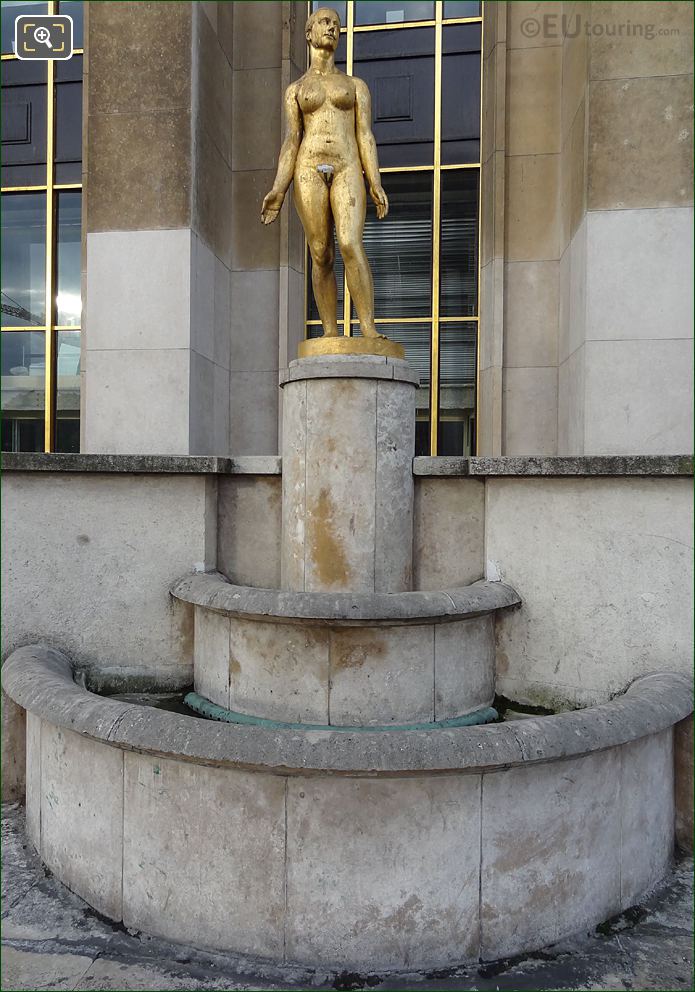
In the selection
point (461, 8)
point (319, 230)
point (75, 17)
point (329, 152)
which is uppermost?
point (75, 17)

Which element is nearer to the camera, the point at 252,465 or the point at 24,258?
the point at 252,465

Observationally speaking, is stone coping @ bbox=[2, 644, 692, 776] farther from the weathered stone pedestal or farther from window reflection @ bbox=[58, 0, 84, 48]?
window reflection @ bbox=[58, 0, 84, 48]

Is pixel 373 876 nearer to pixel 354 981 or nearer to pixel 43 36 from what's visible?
pixel 354 981

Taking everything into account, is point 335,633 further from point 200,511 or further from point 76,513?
point 76,513

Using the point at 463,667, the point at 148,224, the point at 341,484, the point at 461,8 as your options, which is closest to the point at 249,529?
the point at 341,484

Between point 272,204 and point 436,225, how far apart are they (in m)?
4.51

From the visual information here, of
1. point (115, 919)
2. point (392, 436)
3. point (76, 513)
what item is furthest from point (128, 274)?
point (115, 919)

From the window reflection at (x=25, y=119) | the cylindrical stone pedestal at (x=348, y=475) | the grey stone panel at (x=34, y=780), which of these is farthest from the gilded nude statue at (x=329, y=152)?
the window reflection at (x=25, y=119)

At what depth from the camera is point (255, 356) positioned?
27.2 feet

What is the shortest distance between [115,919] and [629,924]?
2445 millimetres

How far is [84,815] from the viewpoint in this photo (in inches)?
129

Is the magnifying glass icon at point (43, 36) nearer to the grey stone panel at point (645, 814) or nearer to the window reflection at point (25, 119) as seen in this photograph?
the window reflection at point (25, 119)

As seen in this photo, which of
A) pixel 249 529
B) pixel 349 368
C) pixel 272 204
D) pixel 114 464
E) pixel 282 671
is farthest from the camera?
pixel 249 529

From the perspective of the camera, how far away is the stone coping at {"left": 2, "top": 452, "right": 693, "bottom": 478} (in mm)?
3973
